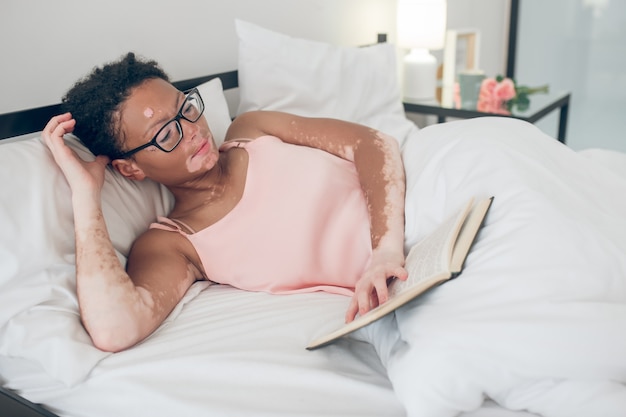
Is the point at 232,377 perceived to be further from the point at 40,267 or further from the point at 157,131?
the point at 157,131

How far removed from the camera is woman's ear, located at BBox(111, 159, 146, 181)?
3.64 ft

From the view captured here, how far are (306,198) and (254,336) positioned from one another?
34cm

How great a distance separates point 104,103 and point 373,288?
0.60 meters

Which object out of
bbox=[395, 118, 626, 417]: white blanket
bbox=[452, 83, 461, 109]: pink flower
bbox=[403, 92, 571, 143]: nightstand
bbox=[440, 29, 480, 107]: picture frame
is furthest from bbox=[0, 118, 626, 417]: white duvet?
bbox=[440, 29, 480, 107]: picture frame

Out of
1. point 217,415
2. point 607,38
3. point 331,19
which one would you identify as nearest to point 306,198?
point 217,415

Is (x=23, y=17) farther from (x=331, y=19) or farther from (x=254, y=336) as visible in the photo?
(x=331, y=19)

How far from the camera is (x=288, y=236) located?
3.68ft

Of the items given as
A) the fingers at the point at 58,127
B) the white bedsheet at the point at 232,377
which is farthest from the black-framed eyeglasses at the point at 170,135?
the white bedsheet at the point at 232,377

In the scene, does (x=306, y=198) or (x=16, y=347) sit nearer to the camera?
(x=16, y=347)

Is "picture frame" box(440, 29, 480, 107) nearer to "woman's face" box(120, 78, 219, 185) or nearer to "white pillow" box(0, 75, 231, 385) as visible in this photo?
"woman's face" box(120, 78, 219, 185)

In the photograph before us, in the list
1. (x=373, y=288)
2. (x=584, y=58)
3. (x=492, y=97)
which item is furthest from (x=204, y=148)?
(x=584, y=58)

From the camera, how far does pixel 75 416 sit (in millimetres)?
854

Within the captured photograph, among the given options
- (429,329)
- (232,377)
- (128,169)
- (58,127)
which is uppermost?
(58,127)

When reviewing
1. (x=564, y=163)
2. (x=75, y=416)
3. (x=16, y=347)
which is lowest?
(x=75, y=416)
